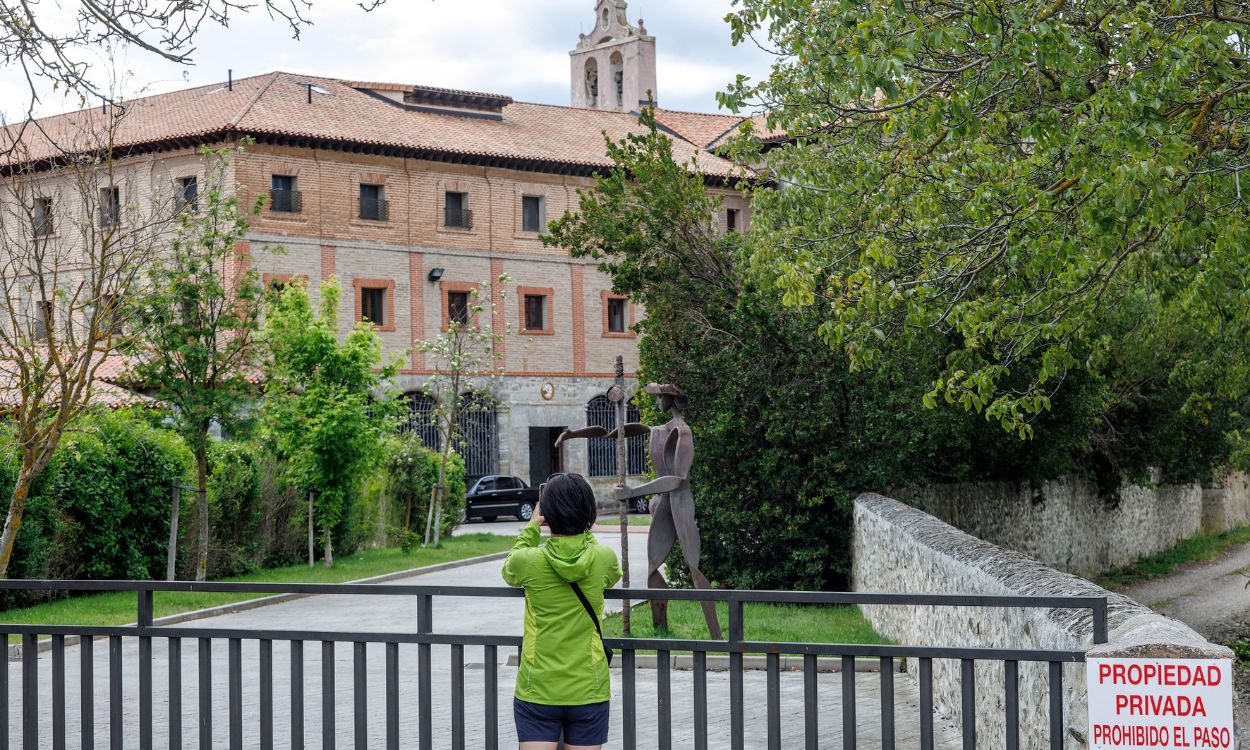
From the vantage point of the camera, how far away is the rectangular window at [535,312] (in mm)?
50375

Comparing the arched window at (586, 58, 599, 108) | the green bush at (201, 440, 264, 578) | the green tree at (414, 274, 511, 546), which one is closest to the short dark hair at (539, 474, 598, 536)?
the green bush at (201, 440, 264, 578)

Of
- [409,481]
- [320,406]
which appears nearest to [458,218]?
[409,481]

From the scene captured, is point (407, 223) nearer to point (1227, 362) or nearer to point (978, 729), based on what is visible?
point (1227, 362)

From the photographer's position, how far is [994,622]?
7898 millimetres

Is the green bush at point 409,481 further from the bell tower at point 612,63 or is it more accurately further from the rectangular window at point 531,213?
the bell tower at point 612,63

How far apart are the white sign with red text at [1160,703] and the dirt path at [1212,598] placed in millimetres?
8308

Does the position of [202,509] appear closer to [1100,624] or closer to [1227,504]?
[1100,624]

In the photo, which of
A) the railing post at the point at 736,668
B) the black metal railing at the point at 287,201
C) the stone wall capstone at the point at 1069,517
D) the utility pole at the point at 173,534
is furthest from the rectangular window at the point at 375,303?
the railing post at the point at 736,668

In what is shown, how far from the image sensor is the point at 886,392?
686 inches

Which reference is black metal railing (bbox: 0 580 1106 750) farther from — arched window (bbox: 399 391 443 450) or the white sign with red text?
arched window (bbox: 399 391 443 450)

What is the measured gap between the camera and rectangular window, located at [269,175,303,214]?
43.9m

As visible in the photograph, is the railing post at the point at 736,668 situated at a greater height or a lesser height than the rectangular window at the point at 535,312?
lesser

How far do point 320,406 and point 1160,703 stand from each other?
21.4 m

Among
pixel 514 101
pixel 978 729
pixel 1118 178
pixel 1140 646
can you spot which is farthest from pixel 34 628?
pixel 514 101
